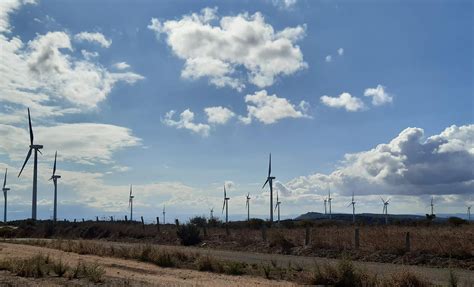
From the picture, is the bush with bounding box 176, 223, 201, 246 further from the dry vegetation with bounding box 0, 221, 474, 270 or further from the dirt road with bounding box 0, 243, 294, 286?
the dirt road with bounding box 0, 243, 294, 286

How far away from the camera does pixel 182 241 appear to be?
43188mm

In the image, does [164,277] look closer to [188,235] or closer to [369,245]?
[369,245]

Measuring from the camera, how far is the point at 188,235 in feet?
141

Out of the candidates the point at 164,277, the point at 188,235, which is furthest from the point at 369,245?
the point at 188,235

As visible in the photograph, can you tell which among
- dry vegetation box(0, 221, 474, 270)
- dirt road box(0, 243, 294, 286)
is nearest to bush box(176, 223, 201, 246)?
dry vegetation box(0, 221, 474, 270)

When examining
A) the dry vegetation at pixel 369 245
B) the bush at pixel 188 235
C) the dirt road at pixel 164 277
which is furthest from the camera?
the bush at pixel 188 235

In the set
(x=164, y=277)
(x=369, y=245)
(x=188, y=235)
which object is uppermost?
(x=188, y=235)

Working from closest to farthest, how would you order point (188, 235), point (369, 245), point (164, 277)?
point (164, 277) < point (369, 245) < point (188, 235)

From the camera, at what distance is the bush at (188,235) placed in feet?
141

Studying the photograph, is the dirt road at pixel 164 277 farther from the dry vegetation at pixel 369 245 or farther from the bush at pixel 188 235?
the bush at pixel 188 235

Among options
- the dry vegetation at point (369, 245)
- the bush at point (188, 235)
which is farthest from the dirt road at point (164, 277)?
the bush at point (188, 235)

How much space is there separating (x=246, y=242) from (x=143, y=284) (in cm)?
2219

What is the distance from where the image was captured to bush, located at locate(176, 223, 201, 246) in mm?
42938

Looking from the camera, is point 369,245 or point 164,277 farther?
point 369,245
